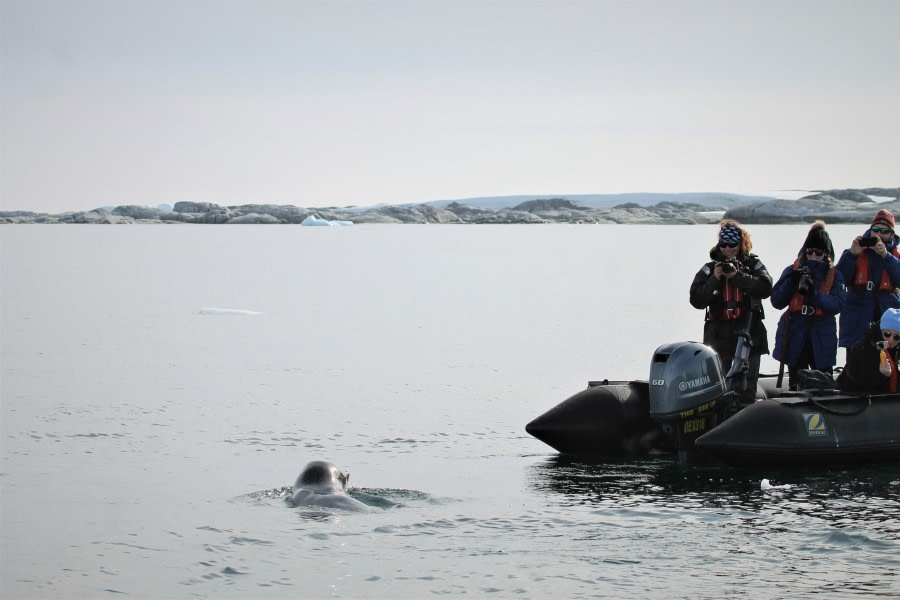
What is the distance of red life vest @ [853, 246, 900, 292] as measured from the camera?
1082 centimetres

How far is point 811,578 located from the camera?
702 cm

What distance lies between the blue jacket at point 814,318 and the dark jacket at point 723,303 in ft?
1.05

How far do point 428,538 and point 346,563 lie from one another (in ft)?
2.57

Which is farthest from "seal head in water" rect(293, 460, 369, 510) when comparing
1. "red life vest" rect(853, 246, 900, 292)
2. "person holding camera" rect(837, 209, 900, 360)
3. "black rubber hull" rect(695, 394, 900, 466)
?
"red life vest" rect(853, 246, 900, 292)

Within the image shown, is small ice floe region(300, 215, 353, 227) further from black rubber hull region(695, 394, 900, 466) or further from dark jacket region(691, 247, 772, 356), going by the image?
black rubber hull region(695, 394, 900, 466)

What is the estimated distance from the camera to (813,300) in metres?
10.3

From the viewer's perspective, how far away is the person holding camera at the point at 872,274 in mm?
10789

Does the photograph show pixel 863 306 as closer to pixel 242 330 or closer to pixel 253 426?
pixel 253 426

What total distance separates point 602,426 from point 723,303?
5.03 feet

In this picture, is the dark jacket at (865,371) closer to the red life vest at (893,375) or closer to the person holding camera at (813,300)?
the red life vest at (893,375)

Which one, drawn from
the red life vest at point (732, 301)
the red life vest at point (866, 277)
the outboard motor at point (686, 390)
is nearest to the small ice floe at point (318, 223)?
the red life vest at point (866, 277)

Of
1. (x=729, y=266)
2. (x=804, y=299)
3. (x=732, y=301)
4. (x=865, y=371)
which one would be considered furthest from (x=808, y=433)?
(x=729, y=266)

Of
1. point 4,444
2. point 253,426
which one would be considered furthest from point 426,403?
point 4,444

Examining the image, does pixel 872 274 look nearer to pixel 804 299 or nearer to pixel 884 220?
pixel 884 220
